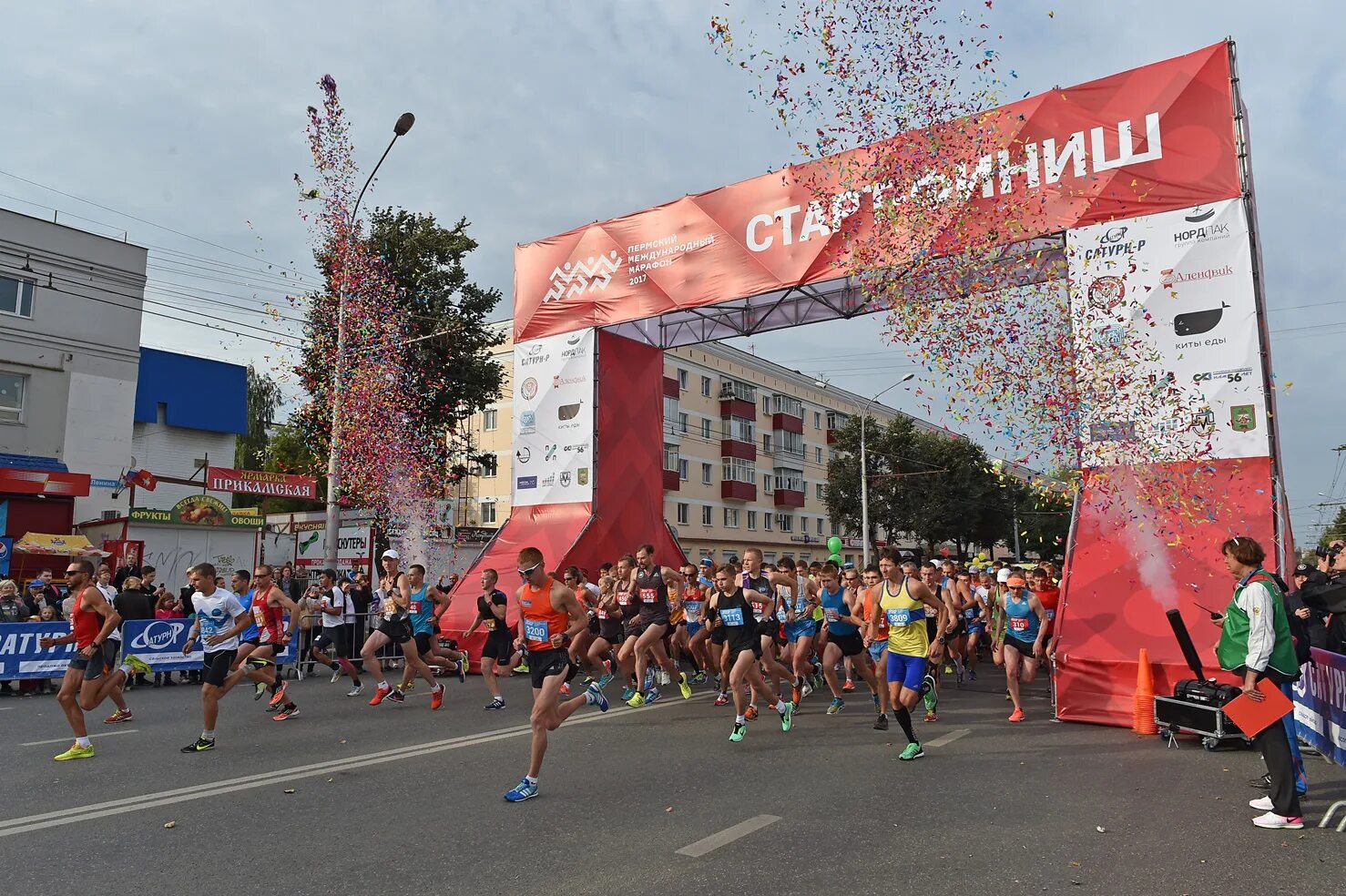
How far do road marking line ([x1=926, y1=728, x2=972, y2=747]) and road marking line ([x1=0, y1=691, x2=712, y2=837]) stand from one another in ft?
13.0

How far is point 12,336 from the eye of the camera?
24.5 meters

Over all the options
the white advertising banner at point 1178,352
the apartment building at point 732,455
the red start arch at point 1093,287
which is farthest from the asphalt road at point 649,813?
the apartment building at point 732,455

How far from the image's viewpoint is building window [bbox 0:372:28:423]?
2441 cm

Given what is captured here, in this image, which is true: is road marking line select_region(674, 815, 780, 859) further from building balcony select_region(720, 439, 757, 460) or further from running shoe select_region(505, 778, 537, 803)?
building balcony select_region(720, 439, 757, 460)

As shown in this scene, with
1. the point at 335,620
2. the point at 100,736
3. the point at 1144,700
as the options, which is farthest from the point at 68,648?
the point at 1144,700

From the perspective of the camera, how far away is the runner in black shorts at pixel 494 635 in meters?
10.8

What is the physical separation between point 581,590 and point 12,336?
1991cm

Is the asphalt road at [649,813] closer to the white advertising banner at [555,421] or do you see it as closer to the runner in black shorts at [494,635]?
the runner in black shorts at [494,635]

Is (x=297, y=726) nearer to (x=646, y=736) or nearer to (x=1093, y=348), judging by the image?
(x=646, y=736)

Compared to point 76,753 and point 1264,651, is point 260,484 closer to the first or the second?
point 76,753

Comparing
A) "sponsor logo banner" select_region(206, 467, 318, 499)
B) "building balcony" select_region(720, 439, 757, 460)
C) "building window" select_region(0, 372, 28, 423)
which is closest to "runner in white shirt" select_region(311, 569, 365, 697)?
"sponsor logo banner" select_region(206, 467, 318, 499)

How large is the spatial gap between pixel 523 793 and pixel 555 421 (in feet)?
41.8

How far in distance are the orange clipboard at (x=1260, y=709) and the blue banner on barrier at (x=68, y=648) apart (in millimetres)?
12449

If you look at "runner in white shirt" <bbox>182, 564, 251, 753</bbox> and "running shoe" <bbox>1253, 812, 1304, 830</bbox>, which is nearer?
"running shoe" <bbox>1253, 812, 1304, 830</bbox>
